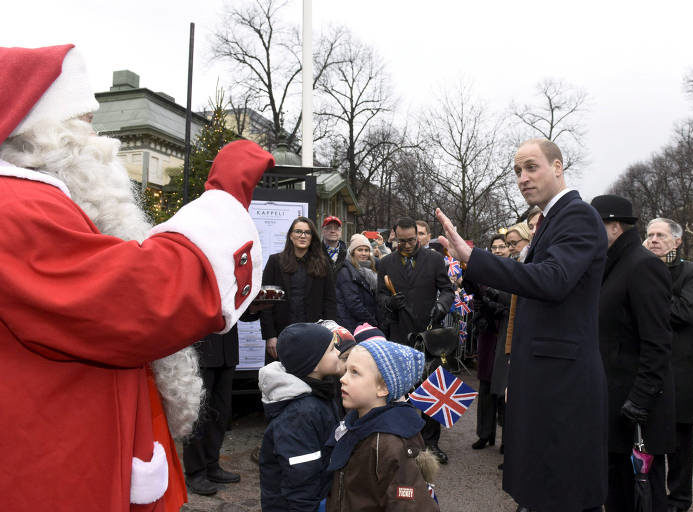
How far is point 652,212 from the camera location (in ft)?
176

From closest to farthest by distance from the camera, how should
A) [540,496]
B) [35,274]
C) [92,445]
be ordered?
[35,274] < [92,445] < [540,496]

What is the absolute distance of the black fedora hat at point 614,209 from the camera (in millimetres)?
3459

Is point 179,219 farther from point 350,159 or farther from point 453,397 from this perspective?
point 350,159

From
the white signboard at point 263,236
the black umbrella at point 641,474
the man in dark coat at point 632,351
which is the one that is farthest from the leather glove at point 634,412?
the white signboard at point 263,236

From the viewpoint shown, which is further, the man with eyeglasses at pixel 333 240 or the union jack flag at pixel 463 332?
the union jack flag at pixel 463 332

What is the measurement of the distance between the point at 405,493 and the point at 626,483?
212 centimetres

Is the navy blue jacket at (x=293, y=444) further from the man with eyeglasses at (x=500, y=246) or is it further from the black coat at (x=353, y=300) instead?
the man with eyeglasses at (x=500, y=246)

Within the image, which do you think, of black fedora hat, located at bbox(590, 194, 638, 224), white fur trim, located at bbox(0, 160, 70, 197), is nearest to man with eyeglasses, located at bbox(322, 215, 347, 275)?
black fedora hat, located at bbox(590, 194, 638, 224)

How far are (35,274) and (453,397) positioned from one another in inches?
109

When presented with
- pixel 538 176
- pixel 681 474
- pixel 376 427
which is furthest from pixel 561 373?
pixel 681 474

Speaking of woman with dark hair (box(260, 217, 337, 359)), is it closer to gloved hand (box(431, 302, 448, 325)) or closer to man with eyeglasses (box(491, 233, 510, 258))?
gloved hand (box(431, 302, 448, 325))

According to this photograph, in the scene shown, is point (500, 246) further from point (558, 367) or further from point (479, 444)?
point (558, 367)

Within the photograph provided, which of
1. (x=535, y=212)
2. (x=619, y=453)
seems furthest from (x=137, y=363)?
(x=535, y=212)

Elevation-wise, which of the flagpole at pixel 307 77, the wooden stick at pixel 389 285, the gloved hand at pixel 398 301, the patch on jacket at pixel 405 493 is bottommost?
the patch on jacket at pixel 405 493
